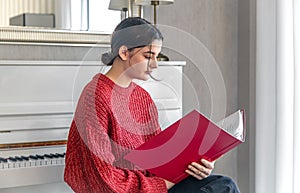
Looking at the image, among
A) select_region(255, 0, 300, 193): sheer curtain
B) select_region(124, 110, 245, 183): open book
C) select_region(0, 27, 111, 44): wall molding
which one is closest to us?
select_region(124, 110, 245, 183): open book

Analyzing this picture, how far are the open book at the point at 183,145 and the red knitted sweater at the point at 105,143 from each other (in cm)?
6

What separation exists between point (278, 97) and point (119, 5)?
0.91 metres

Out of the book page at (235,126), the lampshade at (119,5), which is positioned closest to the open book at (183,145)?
the book page at (235,126)

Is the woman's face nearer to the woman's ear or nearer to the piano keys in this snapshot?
the woman's ear

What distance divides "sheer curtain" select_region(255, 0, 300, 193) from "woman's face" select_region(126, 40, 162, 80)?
3.31 ft

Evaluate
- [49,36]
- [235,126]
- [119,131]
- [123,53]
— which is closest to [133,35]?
[123,53]

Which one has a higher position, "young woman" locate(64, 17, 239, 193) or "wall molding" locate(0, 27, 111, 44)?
"wall molding" locate(0, 27, 111, 44)

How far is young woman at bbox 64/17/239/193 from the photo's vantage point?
5.36 ft

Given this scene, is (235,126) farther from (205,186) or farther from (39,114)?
(39,114)

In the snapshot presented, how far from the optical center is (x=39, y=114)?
2.15 metres

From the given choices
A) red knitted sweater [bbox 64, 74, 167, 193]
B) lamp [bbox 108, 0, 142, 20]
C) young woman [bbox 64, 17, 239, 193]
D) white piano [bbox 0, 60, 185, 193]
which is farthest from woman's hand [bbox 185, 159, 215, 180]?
lamp [bbox 108, 0, 142, 20]

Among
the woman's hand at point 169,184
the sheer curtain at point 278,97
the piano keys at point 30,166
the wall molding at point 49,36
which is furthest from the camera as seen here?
the sheer curtain at point 278,97

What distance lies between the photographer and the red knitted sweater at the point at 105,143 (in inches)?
64.0

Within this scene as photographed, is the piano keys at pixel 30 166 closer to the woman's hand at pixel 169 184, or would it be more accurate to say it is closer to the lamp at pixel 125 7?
the woman's hand at pixel 169 184
